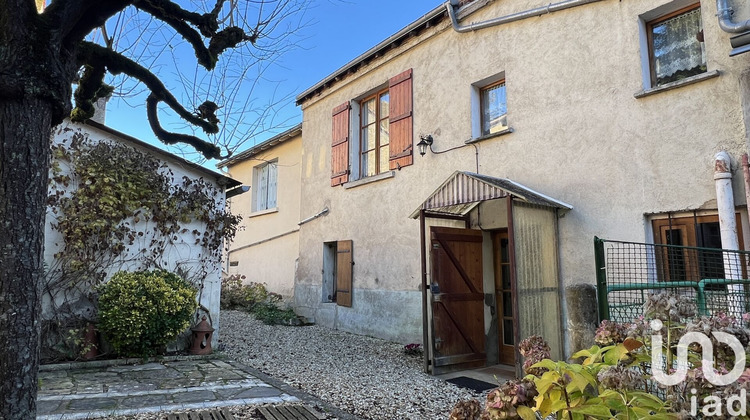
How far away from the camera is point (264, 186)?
13.7m

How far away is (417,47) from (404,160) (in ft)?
6.83

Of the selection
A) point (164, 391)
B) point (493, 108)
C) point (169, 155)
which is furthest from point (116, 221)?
point (493, 108)

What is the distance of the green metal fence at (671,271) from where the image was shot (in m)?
4.00

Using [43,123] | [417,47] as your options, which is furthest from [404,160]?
[43,123]

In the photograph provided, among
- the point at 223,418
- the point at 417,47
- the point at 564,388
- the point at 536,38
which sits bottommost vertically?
the point at 223,418

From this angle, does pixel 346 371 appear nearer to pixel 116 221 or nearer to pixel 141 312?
pixel 141 312

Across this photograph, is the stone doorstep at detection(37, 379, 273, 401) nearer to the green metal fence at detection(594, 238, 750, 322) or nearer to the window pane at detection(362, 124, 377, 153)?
the green metal fence at detection(594, 238, 750, 322)

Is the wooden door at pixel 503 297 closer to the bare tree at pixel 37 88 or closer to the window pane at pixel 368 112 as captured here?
the window pane at pixel 368 112

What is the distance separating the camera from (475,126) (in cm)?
719

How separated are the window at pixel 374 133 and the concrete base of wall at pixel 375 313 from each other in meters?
2.33

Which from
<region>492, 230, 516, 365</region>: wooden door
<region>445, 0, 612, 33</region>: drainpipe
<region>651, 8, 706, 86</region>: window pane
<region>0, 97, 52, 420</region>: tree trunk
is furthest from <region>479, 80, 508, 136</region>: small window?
<region>0, 97, 52, 420</region>: tree trunk

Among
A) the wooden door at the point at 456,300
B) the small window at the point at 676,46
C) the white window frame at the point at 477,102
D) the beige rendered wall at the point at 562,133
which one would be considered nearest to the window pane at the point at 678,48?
the small window at the point at 676,46

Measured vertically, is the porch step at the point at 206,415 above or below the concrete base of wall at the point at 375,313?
below

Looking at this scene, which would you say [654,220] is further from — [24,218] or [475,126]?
[24,218]
